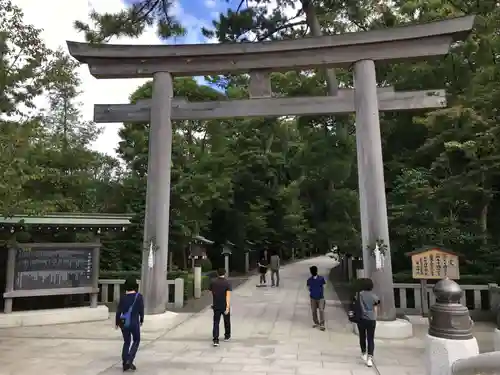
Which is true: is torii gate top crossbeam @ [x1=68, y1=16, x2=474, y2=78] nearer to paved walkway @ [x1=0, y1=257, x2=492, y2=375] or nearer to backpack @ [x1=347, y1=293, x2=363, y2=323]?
backpack @ [x1=347, y1=293, x2=363, y2=323]

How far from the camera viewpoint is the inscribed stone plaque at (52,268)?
35.7 ft

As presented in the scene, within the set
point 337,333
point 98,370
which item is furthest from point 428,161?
point 98,370

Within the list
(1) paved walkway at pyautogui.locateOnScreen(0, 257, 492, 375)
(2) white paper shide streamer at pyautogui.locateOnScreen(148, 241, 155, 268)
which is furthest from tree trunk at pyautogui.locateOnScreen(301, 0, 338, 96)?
(2) white paper shide streamer at pyautogui.locateOnScreen(148, 241, 155, 268)

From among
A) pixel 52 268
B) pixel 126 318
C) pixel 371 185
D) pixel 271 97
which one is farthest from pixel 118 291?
pixel 371 185

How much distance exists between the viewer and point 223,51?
1088 cm

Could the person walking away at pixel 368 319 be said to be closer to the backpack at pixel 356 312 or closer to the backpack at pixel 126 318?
the backpack at pixel 356 312

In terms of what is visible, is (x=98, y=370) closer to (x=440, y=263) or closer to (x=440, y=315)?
(x=440, y=315)

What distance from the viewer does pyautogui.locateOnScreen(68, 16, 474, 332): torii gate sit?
9969 mm

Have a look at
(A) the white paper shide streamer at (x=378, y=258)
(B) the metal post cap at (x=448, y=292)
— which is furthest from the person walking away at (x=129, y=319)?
(A) the white paper shide streamer at (x=378, y=258)

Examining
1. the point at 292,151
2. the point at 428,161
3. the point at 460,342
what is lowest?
the point at 460,342

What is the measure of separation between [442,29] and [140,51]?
24.9ft

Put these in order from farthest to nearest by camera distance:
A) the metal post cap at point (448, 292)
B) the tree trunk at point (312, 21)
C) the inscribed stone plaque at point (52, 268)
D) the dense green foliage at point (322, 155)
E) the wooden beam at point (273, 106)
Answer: the tree trunk at point (312, 21), the inscribed stone plaque at point (52, 268), the wooden beam at point (273, 106), the dense green foliage at point (322, 155), the metal post cap at point (448, 292)

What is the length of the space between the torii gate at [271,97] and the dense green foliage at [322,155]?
125 cm

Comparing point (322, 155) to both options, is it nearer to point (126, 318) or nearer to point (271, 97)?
point (271, 97)
